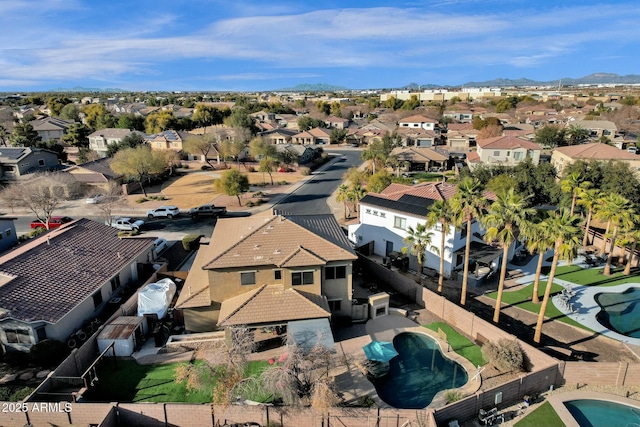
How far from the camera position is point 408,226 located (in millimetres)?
36938

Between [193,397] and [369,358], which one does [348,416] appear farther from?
[193,397]

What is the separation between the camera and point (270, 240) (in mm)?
28016

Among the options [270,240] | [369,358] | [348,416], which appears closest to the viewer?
[348,416]

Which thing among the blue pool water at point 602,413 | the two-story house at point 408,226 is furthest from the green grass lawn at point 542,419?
the two-story house at point 408,226

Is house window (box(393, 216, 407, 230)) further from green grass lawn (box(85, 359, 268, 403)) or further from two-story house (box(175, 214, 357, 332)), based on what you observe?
green grass lawn (box(85, 359, 268, 403))

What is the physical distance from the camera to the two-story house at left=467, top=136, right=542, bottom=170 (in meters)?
76.1

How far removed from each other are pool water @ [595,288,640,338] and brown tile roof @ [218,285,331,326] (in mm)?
20712

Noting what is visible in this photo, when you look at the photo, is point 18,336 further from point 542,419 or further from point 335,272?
point 542,419

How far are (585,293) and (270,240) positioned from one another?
1022 inches

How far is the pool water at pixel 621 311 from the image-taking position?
92.3 ft

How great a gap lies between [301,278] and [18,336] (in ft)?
57.8

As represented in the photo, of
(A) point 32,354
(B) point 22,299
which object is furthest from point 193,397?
(B) point 22,299

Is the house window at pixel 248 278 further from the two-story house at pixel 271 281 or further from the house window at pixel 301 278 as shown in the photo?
the house window at pixel 301 278

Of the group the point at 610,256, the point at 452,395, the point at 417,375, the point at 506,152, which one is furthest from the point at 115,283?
the point at 506,152
